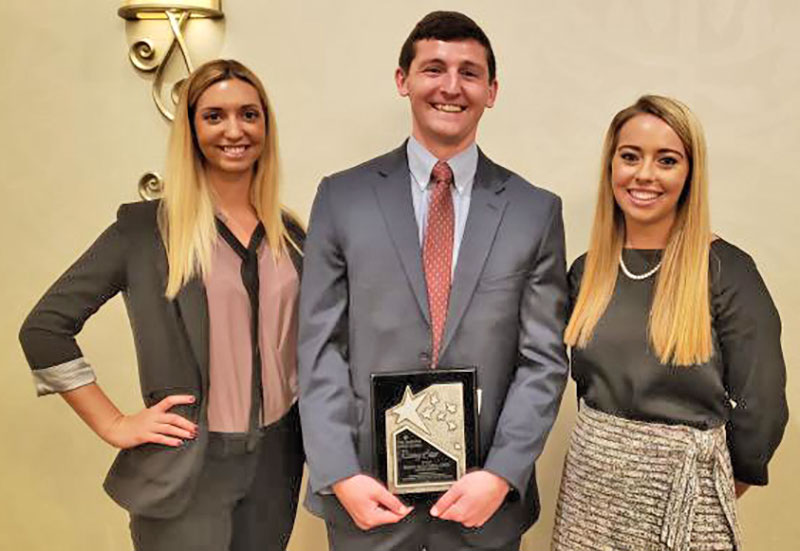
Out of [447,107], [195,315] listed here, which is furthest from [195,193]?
[447,107]

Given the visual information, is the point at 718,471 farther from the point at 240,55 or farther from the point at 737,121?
the point at 240,55

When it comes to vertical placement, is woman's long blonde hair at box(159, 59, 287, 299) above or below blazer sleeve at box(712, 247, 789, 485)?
above

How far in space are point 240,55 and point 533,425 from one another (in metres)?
1.28

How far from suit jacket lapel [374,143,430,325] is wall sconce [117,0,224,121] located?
0.83 m

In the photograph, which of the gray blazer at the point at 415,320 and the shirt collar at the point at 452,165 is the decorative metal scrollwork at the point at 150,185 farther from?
the shirt collar at the point at 452,165

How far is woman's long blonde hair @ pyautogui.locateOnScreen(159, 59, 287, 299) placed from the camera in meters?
1.65

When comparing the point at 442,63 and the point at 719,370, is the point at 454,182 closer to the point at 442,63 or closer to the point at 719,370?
the point at 442,63

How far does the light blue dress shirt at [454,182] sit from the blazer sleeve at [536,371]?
0.16 metres

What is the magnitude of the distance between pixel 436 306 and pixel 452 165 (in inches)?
10.7

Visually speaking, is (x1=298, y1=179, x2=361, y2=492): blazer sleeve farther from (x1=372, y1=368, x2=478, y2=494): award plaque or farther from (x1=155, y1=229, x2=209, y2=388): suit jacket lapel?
(x1=155, y1=229, x2=209, y2=388): suit jacket lapel

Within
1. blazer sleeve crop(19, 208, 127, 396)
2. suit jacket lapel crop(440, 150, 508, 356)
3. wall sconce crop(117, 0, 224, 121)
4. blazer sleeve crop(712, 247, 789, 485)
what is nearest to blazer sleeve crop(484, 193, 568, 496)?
suit jacket lapel crop(440, 150, 508, 356)

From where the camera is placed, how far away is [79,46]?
227cm

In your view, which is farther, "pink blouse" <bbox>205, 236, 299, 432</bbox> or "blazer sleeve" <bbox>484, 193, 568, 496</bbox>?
"pink blouse" <bbox>205, 236, 299, 432</bbox>

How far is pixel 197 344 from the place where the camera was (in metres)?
1.64
